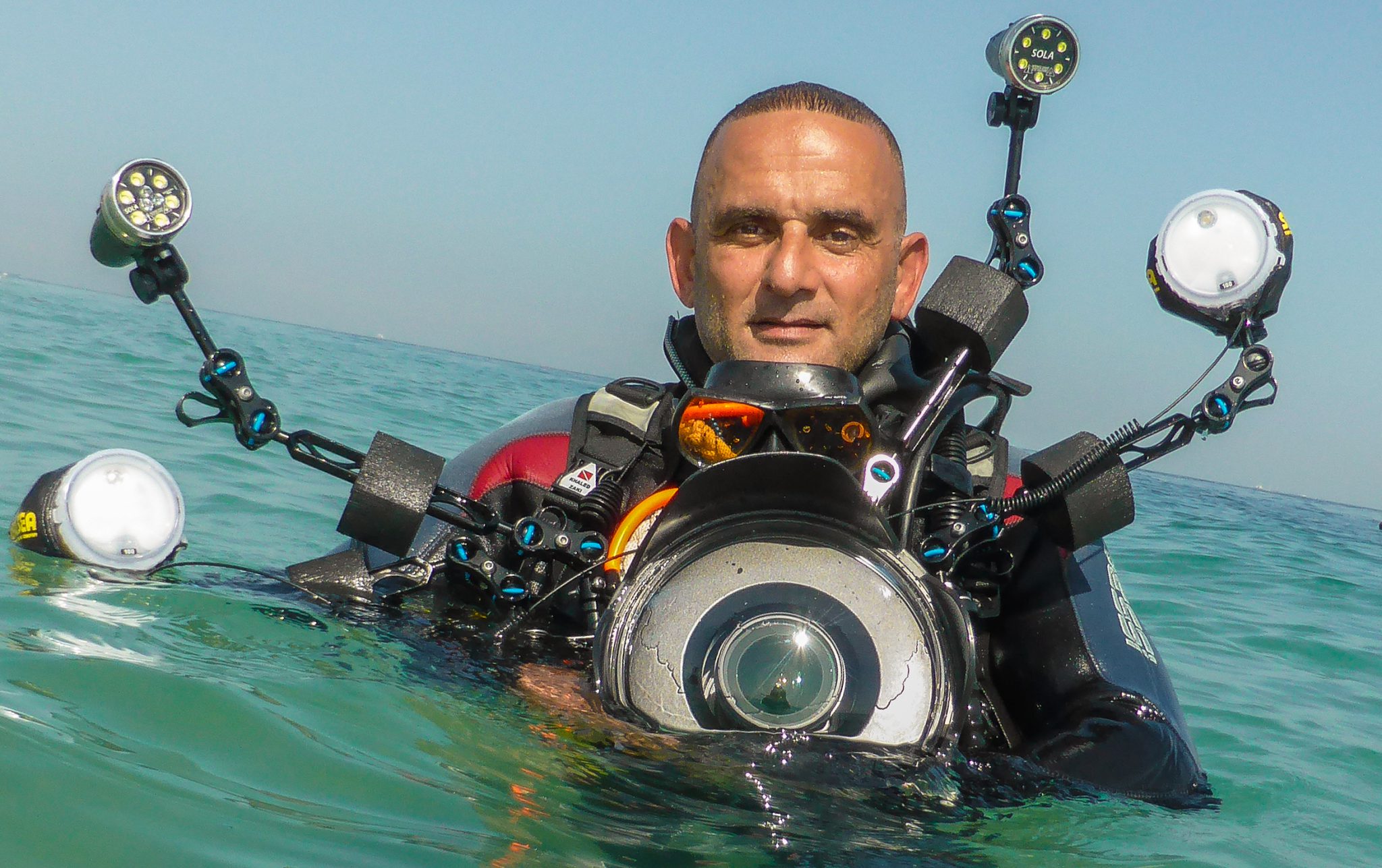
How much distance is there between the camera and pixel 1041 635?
2.62 m

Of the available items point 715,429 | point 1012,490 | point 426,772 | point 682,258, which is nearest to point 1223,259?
point 1012,490

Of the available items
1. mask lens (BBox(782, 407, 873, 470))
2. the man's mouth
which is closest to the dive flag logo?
the man's mouth

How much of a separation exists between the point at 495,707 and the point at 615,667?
18.0 inches

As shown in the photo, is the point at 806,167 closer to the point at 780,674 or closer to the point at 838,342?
the point at 838,342

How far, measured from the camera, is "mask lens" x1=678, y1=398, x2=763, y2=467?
2.30 meters

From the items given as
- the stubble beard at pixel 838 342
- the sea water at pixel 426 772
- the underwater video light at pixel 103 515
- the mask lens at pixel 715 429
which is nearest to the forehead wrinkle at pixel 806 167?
the stubble beard at pixel 838 342

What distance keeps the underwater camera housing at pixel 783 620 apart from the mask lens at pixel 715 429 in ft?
0.70

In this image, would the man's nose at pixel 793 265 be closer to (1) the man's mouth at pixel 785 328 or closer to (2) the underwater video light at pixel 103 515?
(1) the man's mouth at pixel 785 328

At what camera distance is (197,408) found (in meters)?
10.4

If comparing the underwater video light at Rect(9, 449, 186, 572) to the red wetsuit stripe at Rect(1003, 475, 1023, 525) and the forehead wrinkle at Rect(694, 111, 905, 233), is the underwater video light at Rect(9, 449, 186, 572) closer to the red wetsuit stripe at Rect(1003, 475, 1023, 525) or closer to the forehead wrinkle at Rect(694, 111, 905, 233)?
the forehead wrinkle at Rect(694, 111, 905, 233)

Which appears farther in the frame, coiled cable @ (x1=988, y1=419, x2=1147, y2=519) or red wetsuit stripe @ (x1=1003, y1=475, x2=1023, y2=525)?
red wetsuit stripe @ (x1=1003, y1=475, x2=1023, y2=525)

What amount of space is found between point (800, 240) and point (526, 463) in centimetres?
88

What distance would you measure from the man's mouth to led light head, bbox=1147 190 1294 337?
72 centimetres

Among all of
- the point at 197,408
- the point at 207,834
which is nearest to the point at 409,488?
the point at 207,834
